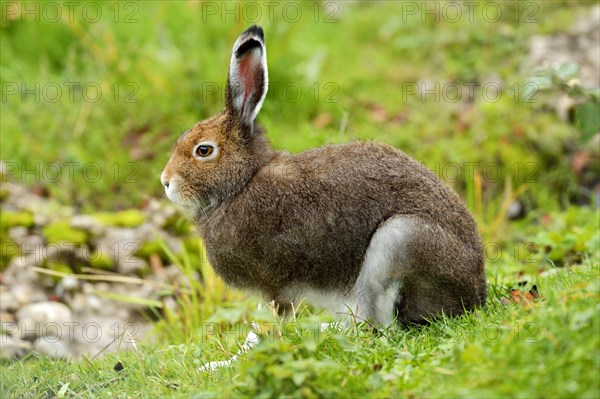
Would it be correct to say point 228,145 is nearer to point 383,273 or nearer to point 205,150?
point 205,150

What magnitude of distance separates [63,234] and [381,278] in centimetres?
396

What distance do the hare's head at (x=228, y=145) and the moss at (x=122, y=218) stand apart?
2.87 meters

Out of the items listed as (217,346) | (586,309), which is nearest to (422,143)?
(217,346)

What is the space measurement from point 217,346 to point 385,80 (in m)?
6.03

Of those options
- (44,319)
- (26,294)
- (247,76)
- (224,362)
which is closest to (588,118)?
(247,76)

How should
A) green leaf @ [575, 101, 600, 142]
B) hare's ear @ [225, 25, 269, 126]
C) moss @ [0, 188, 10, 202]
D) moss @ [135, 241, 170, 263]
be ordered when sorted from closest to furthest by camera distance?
hare's ear @ [225, 25, 269, 126] → green leaf @ [575, 101, 600, 142] → moss @ [135, 241, 170, 263] → moss @ [0, 188, 10, 202]

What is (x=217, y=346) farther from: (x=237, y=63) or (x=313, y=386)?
(x=237, y=63)

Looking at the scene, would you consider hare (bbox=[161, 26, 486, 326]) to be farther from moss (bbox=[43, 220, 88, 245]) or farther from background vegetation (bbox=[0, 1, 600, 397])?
moss (bbox=[43, 220, 88, 245])

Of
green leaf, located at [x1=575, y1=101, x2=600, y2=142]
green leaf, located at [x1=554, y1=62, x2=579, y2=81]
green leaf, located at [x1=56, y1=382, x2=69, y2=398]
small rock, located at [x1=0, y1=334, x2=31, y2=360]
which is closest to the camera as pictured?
green leaf, located at [x1=56, y1=382, x2=69, y2=398]

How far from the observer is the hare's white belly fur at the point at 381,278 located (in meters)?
4.89

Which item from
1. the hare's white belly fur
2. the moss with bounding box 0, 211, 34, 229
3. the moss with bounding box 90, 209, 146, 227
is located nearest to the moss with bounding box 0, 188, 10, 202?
the moss with bounding box 0, 211, 34, 229

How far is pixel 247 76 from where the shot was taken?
17.4 feet

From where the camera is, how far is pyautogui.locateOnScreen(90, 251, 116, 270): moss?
7703mm

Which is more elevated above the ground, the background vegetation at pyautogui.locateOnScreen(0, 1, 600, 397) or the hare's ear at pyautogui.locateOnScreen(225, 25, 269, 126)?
the hare's ear at pyautogui.locateOnScreen(225, 25, 269, 126)
